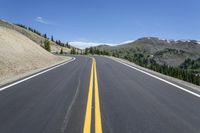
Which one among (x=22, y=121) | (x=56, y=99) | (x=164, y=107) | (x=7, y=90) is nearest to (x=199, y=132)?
(x=164, y=107)

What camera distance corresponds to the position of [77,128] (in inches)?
204

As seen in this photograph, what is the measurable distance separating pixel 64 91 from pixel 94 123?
162 inches

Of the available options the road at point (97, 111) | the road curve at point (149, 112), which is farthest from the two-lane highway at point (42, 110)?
the road curve at point (149, 112)

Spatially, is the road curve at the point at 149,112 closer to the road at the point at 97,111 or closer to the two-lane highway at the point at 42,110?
the road at the point at 97,111

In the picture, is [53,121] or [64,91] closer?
[53,121]

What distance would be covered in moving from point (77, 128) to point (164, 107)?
297 centimetres

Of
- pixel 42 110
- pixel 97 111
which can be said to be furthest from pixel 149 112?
pixel 42 110

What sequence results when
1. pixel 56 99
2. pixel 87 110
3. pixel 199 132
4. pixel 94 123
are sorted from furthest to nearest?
pixel 56 99 → pixel 87 110 → pixel 94 123 → pixel 199 132

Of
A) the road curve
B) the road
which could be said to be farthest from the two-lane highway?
the road curve

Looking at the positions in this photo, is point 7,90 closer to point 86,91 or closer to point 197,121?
point 86,91

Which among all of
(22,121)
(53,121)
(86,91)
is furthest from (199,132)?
(86,91)

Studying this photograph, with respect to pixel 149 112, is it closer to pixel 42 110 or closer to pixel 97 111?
pixel 97 111

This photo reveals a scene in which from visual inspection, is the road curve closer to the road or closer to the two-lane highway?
the road

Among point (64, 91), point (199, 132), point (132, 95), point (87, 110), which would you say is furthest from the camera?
point (64, 91)
